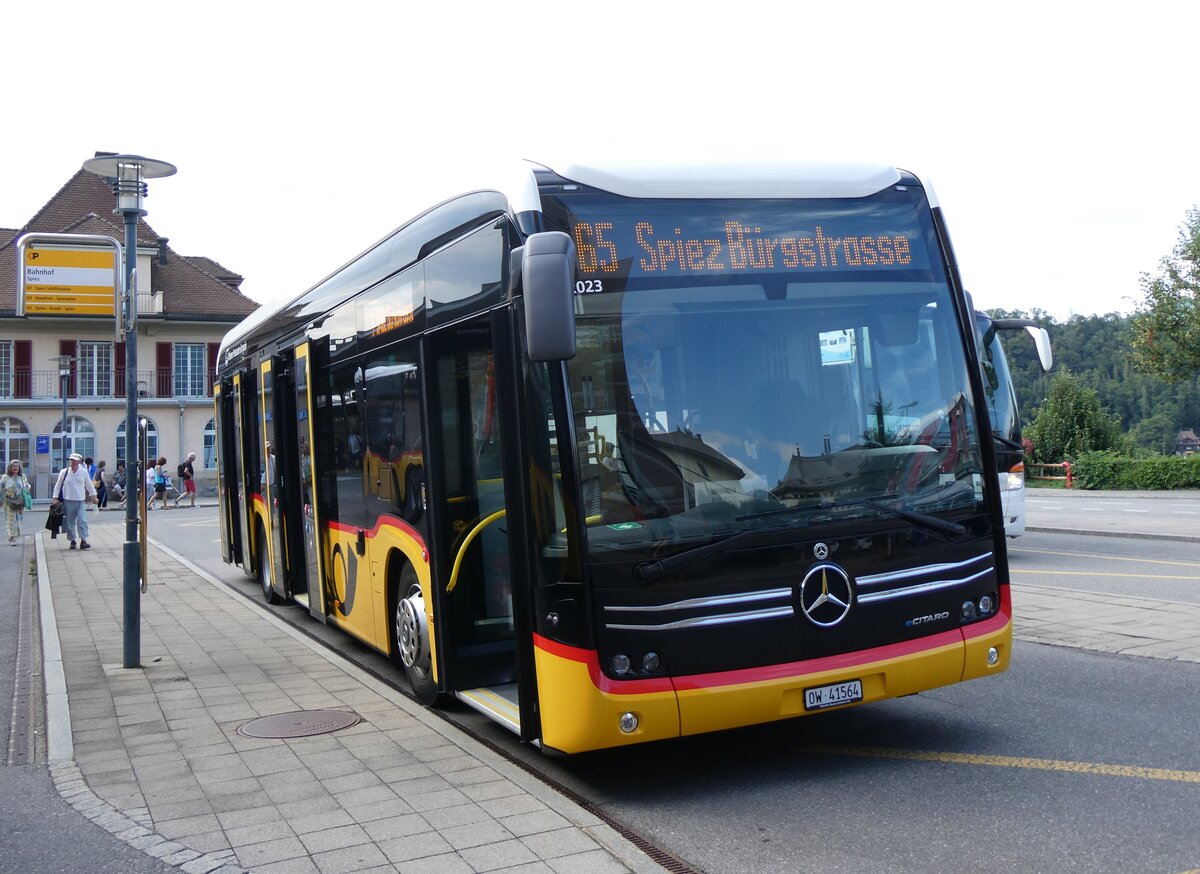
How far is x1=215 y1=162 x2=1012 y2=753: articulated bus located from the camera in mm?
5531

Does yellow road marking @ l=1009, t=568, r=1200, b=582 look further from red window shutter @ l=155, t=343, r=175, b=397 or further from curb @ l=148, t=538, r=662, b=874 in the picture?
red window shutter @ l=155, t=343, r=175, b=397

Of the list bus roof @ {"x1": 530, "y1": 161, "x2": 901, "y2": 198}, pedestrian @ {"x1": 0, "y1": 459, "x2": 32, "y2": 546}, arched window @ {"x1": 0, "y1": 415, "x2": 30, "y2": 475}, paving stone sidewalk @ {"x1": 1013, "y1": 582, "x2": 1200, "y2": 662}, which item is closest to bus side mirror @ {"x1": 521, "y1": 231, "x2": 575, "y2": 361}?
bus roof @ {"x1": 530, "y1": 161, "x2": 901, "y2": 198}

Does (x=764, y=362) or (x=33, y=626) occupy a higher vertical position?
(x=764, y=362)

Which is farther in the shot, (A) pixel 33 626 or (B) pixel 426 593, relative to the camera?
(A) pixel 33 626

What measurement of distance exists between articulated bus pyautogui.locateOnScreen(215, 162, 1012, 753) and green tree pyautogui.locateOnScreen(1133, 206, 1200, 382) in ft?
126

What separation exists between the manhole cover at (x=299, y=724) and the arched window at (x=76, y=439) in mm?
50348

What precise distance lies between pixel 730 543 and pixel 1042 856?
73.5 inches

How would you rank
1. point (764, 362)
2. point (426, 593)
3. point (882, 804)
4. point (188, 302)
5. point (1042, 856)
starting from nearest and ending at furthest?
point (1042, 856), point (882, 804), point (764, 362), point (426, 593), point (188, 302)

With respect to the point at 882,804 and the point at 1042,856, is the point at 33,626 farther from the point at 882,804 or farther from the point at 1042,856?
the point at 1042,856

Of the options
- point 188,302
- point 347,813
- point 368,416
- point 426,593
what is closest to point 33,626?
point 368,416

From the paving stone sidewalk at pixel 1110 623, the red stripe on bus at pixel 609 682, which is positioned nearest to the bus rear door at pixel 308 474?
the red stripe on bus at pixel 609 682

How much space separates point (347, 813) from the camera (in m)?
5.70

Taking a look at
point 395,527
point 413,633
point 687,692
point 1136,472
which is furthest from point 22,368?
point 687,692

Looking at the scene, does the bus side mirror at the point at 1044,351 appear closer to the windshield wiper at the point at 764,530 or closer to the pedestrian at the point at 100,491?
the windshield wiper at the point at 764,530
